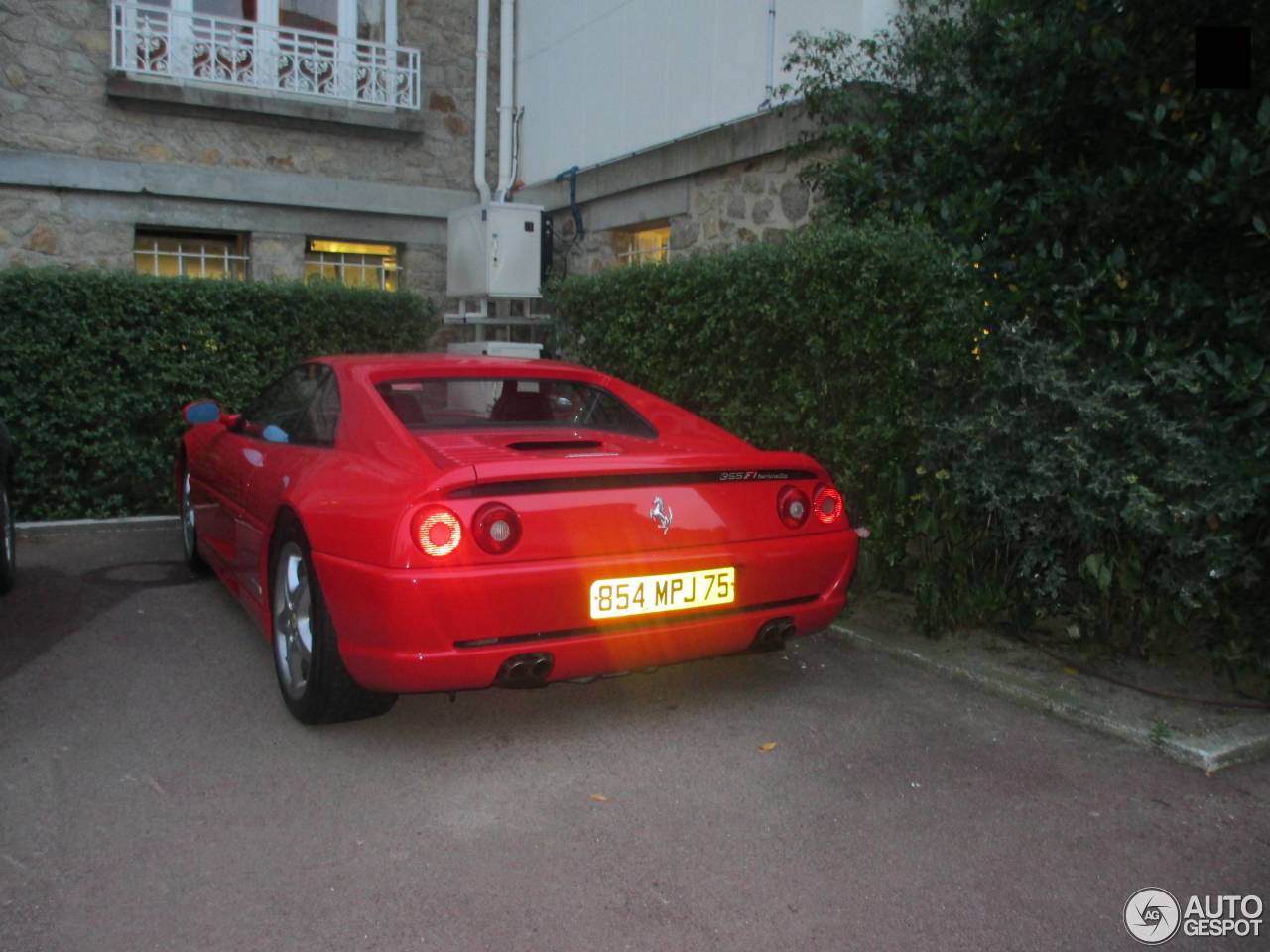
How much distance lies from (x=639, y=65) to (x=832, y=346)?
5055 millimetres

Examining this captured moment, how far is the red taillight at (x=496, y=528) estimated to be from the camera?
144 inches

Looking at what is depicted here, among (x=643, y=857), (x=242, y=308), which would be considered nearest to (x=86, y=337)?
(x=242, y=308)

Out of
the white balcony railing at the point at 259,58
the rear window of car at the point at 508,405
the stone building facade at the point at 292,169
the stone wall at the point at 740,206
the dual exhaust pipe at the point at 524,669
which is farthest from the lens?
the white balcony railing at the point at 259,58

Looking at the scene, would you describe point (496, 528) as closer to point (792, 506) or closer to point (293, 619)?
point (293, 619)

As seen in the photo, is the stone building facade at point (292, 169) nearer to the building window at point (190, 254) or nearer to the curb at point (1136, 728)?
the building window at point (190, 254)

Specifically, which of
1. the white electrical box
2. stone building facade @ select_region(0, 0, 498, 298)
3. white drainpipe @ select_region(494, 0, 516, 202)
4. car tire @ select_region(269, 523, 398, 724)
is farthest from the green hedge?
car tire @ select_region(269, 523, 398, 724)

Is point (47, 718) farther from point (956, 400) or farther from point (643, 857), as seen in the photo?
point (956, 400)

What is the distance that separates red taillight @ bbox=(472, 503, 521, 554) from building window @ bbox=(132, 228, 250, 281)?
8072 millimetres

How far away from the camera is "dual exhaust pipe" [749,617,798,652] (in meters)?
4.19

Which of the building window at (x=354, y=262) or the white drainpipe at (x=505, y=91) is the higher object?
the white drainpipe at (x=505, y=91)

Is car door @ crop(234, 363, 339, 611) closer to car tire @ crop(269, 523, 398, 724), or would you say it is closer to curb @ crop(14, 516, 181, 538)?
car tire @ crop(269, 523, 398, 724)

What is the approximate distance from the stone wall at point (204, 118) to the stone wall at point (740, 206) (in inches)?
109

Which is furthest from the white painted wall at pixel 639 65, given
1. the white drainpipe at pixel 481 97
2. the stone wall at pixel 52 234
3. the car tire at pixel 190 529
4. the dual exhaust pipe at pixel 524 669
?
the dual exhaust pipe at pixel 524 669

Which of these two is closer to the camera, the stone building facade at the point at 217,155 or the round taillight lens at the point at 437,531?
the round taillight lens at the point at 437,531
